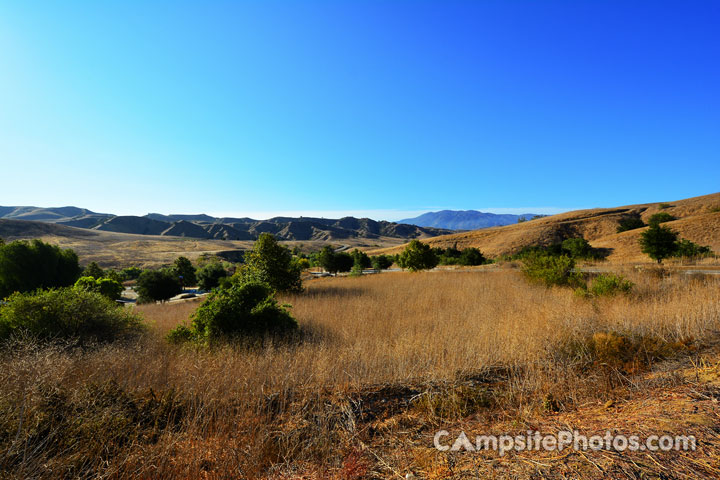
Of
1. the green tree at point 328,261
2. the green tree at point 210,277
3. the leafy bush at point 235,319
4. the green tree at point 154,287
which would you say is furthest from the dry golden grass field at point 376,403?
the green tree at point 210,277

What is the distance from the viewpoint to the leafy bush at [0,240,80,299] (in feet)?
78.8

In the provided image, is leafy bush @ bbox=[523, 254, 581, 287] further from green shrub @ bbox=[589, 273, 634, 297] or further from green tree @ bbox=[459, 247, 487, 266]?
green tree @ bbox=[459, 247, 487, 266]

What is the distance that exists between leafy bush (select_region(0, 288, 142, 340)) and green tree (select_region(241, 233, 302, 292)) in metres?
7.78

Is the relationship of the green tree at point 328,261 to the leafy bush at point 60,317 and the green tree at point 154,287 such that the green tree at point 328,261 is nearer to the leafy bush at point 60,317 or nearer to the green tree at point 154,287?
the green tree at point 154,287

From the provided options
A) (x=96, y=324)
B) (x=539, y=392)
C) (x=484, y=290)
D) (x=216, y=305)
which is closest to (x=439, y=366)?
(x=539, y=392)

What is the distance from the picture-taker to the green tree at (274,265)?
51.1ft

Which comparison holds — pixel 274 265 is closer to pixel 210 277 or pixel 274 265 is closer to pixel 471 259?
pixel 210 277

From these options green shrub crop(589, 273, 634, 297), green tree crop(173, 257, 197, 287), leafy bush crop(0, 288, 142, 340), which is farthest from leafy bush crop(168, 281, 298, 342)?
green tree crop(173, 257, 197, 287)

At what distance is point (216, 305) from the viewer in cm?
758

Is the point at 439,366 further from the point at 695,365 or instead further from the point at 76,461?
the point at 76,461

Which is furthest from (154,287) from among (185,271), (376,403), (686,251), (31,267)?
(686,251)

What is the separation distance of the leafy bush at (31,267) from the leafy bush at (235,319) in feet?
81.7

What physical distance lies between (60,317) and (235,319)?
3.80 m

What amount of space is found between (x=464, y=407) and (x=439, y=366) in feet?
3.84
